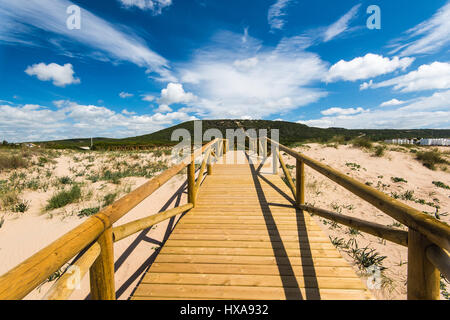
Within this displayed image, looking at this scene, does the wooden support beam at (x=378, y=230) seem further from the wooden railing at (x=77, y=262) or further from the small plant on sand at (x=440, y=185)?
the small plant on sand at (x=440, y=185)

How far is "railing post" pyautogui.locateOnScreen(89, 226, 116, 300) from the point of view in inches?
47.8

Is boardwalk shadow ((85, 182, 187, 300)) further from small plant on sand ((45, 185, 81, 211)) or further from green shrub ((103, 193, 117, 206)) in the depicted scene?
small plant on sand ((45, 185, 81, 211))

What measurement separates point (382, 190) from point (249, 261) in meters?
6.09

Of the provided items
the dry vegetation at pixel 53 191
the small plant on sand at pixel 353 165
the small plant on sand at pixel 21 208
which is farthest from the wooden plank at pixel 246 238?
the small plant on sand at pixel 353 165

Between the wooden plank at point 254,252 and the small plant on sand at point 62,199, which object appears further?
the small plant on sand at point 62,199

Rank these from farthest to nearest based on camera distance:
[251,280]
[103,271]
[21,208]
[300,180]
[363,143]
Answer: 1. [363,143]
2. [21,208]
3. [300,180]
4. [251,280]
5. [103,271]

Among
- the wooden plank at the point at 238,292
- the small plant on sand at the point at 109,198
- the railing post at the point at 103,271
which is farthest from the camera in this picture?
the small plant on sand at the point at 109,198

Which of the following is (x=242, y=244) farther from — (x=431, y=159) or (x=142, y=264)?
(x=431, y=159)

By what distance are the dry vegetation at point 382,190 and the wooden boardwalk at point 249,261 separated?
0.84m

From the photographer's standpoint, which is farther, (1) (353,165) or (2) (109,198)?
(1) (353,165)

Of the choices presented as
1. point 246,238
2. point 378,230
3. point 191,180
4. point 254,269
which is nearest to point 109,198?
point 191,180

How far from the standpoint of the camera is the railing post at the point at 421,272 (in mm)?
1002

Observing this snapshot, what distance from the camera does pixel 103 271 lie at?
1.25 m

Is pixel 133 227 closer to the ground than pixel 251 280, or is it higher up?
higher up
